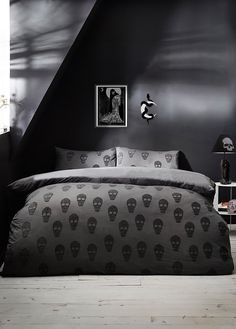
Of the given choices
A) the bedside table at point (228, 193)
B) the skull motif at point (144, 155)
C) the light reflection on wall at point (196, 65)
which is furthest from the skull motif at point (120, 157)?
the bedside table at point (228, 193)

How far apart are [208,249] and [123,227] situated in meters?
0.60

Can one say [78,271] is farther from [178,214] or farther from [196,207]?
[196,207]

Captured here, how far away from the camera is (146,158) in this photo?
16.4 ft

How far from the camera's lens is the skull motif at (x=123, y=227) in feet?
11.7

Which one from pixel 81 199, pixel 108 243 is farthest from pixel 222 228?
pixel 81 199

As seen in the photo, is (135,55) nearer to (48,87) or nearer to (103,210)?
(48,87)

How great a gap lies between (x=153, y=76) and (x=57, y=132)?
112 cm

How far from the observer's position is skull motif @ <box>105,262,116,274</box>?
353 cm

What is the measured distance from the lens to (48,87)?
14.9 feet

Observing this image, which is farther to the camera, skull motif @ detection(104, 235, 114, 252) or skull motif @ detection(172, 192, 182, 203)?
skull motif @ detection(172, 192, 182, 203)

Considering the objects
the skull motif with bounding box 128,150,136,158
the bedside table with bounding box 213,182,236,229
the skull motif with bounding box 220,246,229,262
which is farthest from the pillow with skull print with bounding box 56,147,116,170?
the skull motif with bounding box 220,246,229,262

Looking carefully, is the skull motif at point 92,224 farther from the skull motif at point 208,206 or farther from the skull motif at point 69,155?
the skull motif at point 69,155

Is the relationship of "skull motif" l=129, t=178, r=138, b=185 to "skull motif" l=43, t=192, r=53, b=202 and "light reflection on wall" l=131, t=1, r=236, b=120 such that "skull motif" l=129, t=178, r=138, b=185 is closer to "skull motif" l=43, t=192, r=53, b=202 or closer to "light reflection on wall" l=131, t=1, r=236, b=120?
"skull motif" l=43, t=192, r=53, b=202

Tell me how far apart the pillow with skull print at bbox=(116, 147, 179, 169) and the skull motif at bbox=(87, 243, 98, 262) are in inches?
60.9
